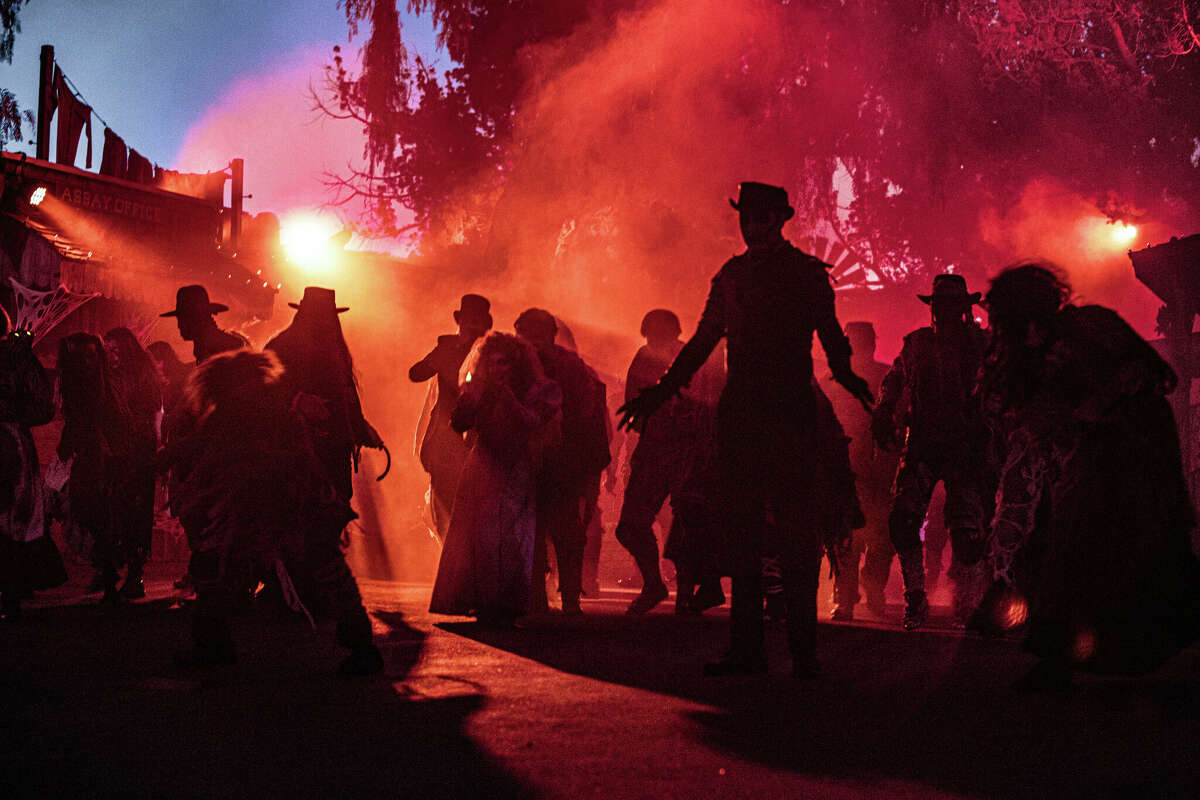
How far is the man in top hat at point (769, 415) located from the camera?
602 cm

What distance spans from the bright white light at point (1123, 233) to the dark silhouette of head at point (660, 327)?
793 inches

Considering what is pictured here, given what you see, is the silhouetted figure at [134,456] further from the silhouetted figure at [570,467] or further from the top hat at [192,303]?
the silhouetted figure at [570,467]

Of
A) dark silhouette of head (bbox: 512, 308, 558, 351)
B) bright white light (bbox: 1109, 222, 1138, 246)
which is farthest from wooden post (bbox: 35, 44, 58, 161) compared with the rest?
bright white light (bbox: 1109, 222, 1138, 246)

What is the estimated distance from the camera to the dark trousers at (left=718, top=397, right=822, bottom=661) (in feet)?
19.7

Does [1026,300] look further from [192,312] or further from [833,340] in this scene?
[192,312]

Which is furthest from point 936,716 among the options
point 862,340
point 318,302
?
point 862,340

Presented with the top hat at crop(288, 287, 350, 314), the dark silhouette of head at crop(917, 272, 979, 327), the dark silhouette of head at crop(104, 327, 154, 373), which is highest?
the dark silhouette of head at crop(917, 272, 979, 327)

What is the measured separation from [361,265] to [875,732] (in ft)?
77.0

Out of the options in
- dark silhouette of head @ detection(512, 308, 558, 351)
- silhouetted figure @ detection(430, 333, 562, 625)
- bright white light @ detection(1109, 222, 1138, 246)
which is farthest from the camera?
bright white light @ detection(1109, 222, 1138, 246)

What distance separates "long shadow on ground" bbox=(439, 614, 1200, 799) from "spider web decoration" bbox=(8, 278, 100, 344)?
13276 millimetres

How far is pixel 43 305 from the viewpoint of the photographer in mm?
19125

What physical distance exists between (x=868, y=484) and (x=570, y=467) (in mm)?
2711

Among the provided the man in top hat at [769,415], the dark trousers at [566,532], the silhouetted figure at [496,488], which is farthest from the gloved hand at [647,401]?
the dark trousers at [566,532]

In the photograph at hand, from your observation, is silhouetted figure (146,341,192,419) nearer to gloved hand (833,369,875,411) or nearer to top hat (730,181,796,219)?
top hat (730,181,796,219)
